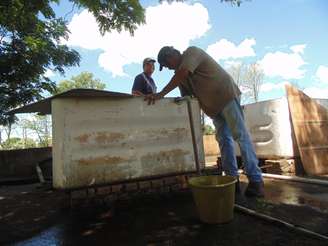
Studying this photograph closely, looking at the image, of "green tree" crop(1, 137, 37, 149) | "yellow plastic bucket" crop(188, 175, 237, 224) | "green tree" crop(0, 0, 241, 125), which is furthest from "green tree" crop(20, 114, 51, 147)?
"yellow plastic bucket" crop(188, 175, 237, 224)

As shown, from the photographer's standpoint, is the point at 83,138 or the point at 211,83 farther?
the point at 211,83

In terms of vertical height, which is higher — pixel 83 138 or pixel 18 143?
pixel 18 143

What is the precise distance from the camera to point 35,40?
6551mm

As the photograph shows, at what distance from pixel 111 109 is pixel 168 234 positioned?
1.46m

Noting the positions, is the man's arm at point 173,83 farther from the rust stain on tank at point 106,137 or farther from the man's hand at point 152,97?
the rust stain on tank at point 106,137

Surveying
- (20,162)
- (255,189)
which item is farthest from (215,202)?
(20,162)

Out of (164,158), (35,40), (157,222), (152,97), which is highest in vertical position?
(35,40)

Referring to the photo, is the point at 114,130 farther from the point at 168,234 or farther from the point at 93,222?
the point at 168,234

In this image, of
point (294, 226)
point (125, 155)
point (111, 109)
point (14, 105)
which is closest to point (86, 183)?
point (125, 155)

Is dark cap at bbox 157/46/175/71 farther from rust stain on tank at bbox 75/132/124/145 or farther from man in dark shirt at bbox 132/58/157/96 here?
man in dark shirt at bbox 132/58/157/96

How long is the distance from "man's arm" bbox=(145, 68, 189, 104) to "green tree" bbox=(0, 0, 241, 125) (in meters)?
3.08

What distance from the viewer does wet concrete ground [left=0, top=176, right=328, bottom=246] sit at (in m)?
2.22

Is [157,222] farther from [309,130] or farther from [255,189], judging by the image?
[309,130]

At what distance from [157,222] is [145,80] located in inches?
95.6
